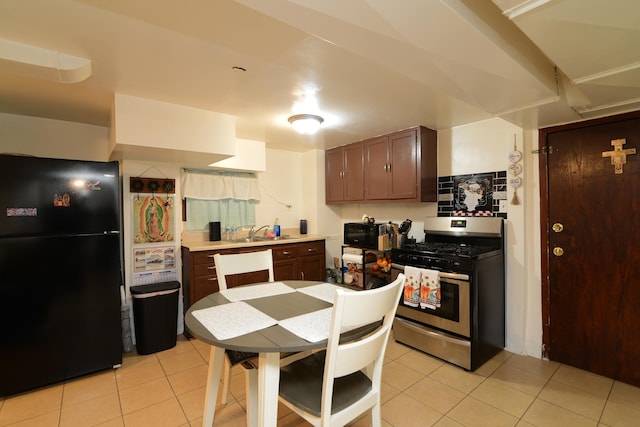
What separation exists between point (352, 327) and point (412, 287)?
163 centimetres

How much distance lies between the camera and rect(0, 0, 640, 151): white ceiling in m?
1.09

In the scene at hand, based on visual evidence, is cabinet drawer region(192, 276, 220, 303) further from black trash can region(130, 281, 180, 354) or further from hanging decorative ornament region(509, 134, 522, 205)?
hanging decorative ornament region(509, 134, 522, 205)

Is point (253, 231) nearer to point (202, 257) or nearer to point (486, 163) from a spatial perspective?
point (202, 257)

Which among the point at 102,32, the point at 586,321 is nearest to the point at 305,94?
the point at 102,32

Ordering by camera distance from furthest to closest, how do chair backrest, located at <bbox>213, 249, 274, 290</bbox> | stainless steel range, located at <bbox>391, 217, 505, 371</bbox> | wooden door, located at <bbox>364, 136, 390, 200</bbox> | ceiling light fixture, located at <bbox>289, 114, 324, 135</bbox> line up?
wooden door, located at <bbox>364, 136, 390, 200</bbox> < ceiling light fixture, located at <bbox>289, 114, 324, 135</bbox> < stainless steel range, located at <bbox>391, 217, 505, 371</bbox> < chair backrest, located at <bbox>213, 249, 274, 290</bbox>

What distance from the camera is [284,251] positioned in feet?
11.8

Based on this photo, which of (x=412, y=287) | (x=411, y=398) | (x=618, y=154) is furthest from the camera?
(x=412, y=287)

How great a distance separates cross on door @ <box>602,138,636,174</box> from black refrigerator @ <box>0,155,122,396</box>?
3.85 meters

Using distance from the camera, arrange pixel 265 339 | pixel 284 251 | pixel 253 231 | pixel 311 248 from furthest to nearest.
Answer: pixel 253 231
pixel 311 248
pixel 284 251
pixel 265 339

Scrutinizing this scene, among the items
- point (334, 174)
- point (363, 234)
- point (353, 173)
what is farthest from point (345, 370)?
point (334, 174)

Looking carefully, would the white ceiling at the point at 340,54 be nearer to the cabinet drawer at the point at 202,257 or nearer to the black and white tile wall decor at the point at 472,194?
the black and white tile wall decor at the point at 472,194

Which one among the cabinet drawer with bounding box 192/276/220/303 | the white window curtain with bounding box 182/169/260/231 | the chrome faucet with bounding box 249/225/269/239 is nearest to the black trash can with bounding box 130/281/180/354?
the cabinet drawer with bounding box 192/276/220/303

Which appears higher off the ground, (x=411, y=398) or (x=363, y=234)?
A: (x=363, y=234)

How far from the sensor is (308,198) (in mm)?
4473
